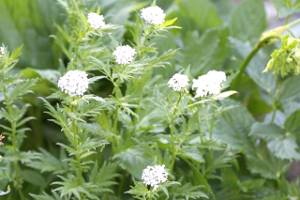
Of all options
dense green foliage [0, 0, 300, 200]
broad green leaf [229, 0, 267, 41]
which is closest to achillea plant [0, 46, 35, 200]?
dense green foliage [0, 0, 300, 200]

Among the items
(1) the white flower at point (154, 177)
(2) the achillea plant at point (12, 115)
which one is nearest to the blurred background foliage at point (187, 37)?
(2) the achillea plant at point (12, 115)

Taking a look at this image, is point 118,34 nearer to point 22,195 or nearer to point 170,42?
point 170,42

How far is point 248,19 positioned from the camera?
1.63 meters

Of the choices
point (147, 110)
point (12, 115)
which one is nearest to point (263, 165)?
point (147, 110)

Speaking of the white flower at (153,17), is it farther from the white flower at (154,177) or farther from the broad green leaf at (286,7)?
the broad green leaf at (286,7)

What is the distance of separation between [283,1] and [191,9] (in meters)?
0.34

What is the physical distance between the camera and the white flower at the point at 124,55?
→ 0.99 meters

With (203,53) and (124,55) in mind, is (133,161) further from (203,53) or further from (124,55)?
(203,53)

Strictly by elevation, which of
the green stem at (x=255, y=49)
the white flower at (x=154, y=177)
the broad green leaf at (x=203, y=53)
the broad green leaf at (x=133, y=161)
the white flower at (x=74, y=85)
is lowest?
the white flower at (x=154, y=177)

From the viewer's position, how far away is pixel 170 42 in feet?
4.82

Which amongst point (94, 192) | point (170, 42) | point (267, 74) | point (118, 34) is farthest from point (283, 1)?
point (94, 192)

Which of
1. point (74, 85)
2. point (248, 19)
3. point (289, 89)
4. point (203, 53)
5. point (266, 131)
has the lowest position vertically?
point (74, 85)

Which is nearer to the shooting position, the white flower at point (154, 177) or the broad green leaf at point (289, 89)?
the white flower at point (154, 177)

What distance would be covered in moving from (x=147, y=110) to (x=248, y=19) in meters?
0.55
